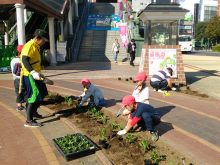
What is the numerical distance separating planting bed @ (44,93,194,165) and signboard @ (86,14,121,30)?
70.3ft

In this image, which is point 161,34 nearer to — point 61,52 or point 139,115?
point 139,115

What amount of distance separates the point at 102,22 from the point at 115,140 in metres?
24.5

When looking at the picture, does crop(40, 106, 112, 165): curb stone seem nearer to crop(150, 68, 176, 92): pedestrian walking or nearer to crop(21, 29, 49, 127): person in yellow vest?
crop(21, 29, 49, 127): person in yellow vest

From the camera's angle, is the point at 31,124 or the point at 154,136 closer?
the point at 154,136

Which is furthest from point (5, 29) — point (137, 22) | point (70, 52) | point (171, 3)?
point (171, 3)

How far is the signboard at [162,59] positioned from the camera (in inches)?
358

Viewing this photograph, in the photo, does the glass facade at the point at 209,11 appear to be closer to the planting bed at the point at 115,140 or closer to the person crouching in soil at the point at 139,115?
the planting bed at the point at 115,140

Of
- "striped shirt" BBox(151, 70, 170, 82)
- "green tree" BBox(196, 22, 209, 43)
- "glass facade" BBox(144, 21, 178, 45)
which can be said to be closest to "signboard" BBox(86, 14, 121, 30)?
"glass facade" BBox(144, 21, 178, 45)

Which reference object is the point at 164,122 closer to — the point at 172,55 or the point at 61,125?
the point at 61,125

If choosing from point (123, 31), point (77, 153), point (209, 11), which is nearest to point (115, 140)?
point (77, 153)

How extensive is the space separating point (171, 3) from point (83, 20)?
19863 mm

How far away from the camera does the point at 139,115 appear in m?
4.09

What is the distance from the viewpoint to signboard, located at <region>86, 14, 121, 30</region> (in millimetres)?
A: 26453

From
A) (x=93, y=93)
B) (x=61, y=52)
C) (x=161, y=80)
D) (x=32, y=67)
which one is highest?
(x=61, y=52)
